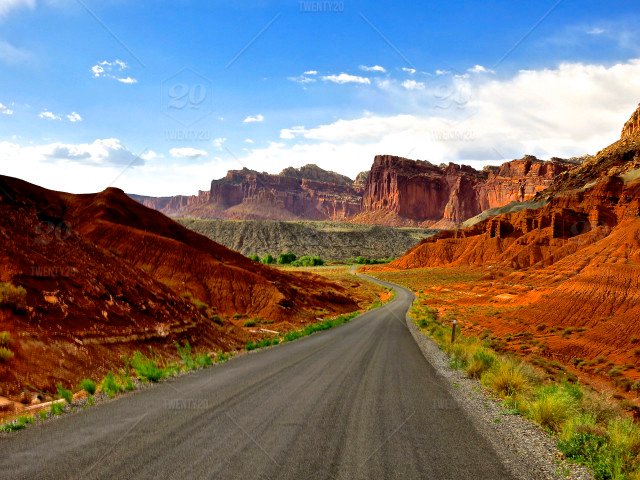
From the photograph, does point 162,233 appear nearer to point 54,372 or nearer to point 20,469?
point 54,372

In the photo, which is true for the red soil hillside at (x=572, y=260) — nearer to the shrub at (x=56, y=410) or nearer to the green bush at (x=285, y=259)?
the shrub at (x=56, y=410)

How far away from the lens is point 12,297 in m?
15.9

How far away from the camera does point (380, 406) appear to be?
1060 cm

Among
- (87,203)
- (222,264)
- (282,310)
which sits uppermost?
(87,203)

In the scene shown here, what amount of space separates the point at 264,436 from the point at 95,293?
15414 millimetres

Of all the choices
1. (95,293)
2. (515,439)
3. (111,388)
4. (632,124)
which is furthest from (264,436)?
(632,124)

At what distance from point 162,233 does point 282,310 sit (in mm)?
16056

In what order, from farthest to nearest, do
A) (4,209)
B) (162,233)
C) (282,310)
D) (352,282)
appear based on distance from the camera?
(352,282) → (162,233) → (282,310) → (4,209)

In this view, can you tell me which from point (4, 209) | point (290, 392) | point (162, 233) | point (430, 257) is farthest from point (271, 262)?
point (290, 392)

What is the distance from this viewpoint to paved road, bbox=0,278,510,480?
21.4 ft

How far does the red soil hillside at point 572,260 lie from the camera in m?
35.3

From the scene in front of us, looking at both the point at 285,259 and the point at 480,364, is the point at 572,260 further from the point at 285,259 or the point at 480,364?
the point at 285,259

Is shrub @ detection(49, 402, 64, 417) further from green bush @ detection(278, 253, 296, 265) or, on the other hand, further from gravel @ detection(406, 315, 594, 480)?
green bush @ detection(278, 253, 296, 265)

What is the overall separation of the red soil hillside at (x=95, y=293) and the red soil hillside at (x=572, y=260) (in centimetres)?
2425
